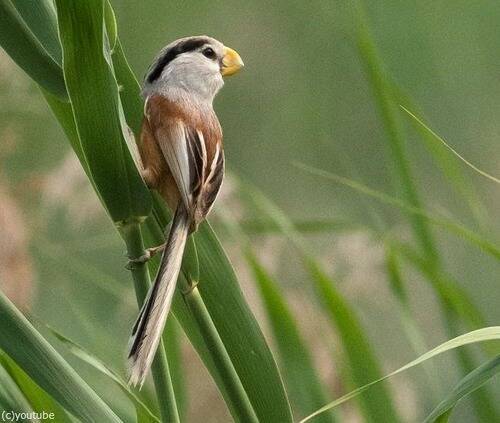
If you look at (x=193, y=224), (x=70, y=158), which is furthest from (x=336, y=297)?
(x=70, y=158)

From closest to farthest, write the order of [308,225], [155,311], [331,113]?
1. [155,311]
2. [308,225]
3. [331,113]

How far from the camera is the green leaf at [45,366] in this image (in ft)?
3.64

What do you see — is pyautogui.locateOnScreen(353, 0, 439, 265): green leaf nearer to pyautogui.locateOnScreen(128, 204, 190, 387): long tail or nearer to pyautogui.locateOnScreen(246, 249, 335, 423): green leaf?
pyautogui.locateOnScreen(246, 249, 335, 423): green leaf

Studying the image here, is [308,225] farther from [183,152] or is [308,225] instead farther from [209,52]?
[183,152]

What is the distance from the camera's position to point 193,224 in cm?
113

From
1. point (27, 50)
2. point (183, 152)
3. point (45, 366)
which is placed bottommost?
point (45, 366)

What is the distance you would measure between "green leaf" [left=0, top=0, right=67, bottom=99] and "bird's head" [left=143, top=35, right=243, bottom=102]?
6.1 inches

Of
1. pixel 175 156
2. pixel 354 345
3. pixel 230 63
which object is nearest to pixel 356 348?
pixel 354 345

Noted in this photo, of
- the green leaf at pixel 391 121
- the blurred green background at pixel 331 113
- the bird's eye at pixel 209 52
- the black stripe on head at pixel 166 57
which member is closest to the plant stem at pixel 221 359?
the black stripe on head at pixel 166 57

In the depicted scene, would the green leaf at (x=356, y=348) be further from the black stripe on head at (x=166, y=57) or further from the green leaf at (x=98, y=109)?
the green leaf at (x=98, y=109)

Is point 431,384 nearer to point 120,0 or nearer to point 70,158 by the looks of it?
point 70,158

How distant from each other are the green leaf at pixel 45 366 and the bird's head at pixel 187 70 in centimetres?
31

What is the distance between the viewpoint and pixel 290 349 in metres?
1.63

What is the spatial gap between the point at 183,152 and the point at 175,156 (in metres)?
0.01
